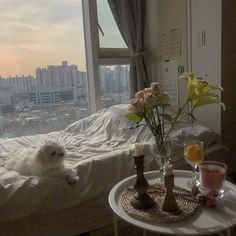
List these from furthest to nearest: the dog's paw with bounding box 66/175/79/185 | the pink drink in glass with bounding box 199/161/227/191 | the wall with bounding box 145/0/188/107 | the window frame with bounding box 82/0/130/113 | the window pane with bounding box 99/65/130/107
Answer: the window pane with bounding box 99/65/130/107 < the window frame with bounding box 82/0/130/113 < the wall with bounding box 145/0/188/107 < the dog's paw with bounding box 66/175/79/185 < the pink drink in glass with bounding box 199/161/227/191

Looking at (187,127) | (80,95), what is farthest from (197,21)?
(80,95)

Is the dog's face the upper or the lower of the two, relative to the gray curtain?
lower

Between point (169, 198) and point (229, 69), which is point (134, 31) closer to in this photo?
point (229, 69)

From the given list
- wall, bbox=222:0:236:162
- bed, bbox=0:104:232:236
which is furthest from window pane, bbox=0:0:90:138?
Answer: wall, bbox=222:0:236:162

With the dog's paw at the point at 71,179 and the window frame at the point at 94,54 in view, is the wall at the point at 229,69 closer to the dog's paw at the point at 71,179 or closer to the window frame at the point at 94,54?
the window frame at the point at 94,54

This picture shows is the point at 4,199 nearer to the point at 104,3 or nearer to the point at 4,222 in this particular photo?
the point at 4,222

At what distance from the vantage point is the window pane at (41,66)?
9.07 feet

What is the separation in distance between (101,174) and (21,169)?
0.49m

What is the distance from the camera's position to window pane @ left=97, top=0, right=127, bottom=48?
3.08m

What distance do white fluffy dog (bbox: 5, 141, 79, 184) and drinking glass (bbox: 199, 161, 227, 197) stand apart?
0.71 metres

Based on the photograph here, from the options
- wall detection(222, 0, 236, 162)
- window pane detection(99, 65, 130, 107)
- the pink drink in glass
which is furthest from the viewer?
window pane detection(99, 65, 130, 107)

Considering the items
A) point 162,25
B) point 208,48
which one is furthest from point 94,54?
point 208,48

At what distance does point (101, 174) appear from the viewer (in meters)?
1.62

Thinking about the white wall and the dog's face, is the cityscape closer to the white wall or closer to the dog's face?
the white wall
